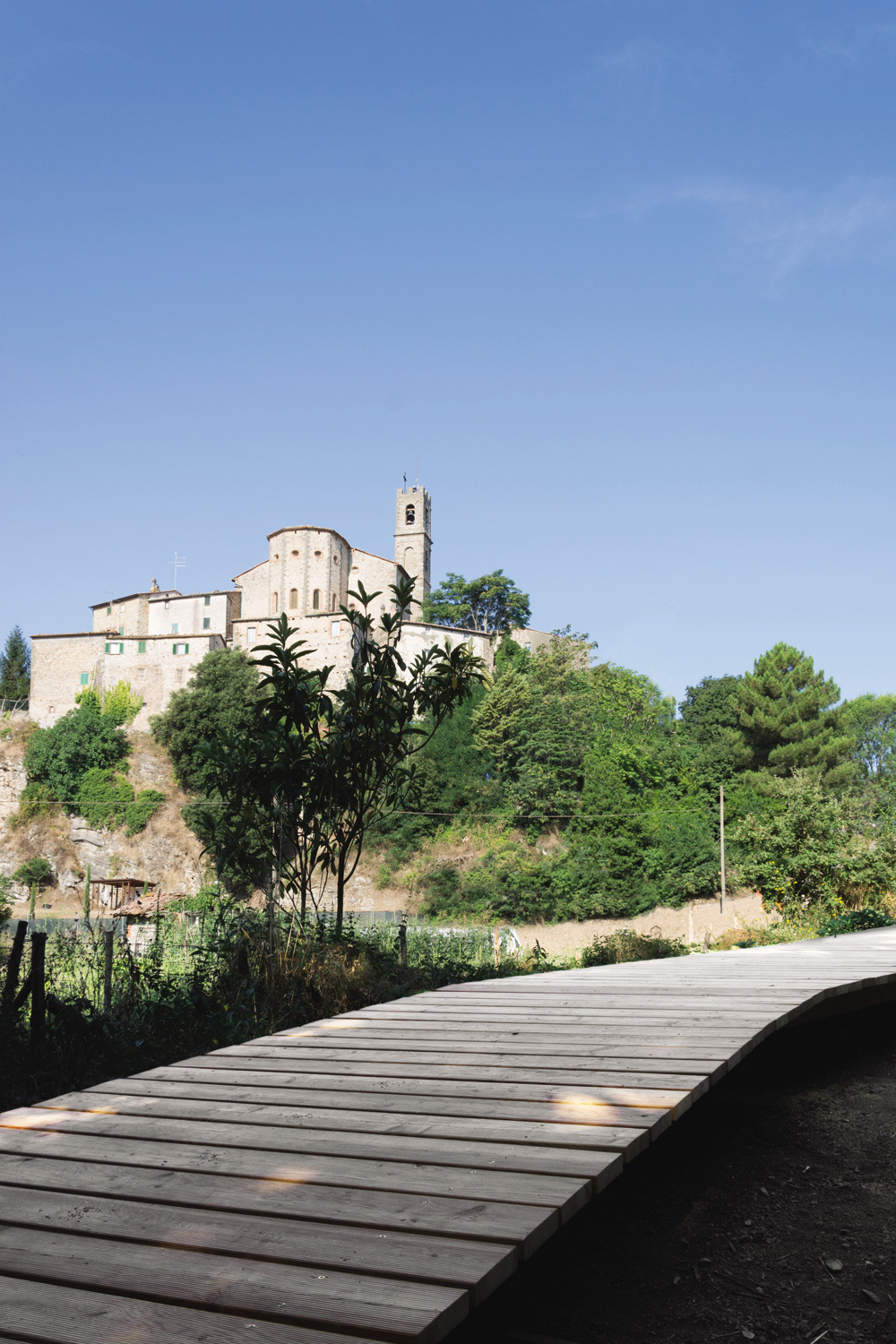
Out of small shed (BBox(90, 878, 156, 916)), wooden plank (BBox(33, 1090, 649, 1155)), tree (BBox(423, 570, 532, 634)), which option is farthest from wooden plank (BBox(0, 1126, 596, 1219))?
tree (BBox(423, 570, 532, 634))

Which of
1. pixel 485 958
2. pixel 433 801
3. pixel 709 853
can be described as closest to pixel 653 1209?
pixel 485 958

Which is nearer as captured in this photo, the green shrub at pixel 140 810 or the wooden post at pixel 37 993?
the wooden post at pixel 37 993

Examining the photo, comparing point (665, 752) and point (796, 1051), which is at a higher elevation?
point (665, 752)

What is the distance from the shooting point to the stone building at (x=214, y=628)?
4491 centimetres

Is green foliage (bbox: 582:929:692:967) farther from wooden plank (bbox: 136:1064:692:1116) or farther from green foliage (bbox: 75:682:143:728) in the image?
green foliage (bbox: 75:682:143:728)

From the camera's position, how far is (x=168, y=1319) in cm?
155

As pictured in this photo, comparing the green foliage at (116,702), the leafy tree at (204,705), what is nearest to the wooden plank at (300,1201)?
the leafy tree at (204,705)

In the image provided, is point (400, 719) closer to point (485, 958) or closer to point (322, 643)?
point (485, 958)

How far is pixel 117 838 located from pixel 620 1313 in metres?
40.5

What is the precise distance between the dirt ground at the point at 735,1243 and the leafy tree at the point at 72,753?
41.0 m

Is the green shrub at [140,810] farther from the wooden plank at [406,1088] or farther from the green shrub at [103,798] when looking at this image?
the wooden plank at [406,1088]

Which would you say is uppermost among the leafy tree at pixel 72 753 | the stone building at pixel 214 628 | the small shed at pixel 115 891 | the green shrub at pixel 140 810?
the stone building at pixel 214 628

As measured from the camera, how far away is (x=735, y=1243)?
116 inches

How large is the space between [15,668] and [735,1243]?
65618 mm
